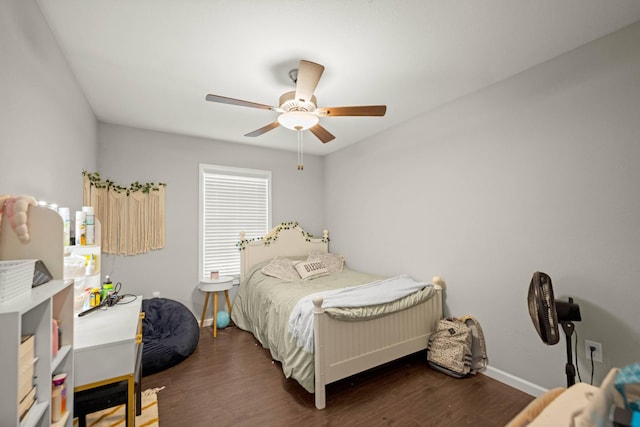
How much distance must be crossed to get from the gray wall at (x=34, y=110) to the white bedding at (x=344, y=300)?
1868mm

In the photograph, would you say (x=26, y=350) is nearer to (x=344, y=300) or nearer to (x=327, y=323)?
(x=327, y=323)

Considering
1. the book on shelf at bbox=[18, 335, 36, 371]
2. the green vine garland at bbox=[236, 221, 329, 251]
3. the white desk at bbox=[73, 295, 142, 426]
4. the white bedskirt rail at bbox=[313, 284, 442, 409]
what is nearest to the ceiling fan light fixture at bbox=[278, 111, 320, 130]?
the white bedskirt rail at bbox=[313, 284, 442, 409]

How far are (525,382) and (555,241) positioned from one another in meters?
1.14

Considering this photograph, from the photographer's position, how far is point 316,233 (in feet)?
15.4

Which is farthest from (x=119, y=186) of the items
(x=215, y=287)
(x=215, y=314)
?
(x=215, y=314)

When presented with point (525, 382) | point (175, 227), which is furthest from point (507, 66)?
point (175, 227)

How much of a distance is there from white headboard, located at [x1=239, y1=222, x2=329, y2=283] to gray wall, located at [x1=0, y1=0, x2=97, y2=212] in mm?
Answer: 1971

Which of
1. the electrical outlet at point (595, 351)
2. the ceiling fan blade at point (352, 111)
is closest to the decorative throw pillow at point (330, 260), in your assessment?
the ceiling fan blade at point (352, 111)

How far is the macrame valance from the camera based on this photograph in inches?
126

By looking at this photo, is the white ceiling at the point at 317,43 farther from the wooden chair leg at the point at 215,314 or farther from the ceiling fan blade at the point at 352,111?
the wooden chair leg at the point at 215,314

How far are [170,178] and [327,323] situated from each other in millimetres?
2784

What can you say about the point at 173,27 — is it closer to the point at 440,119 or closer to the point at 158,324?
the point at 440,119

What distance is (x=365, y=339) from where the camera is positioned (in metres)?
2.32

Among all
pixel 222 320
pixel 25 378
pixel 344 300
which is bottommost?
pixel 222 320
